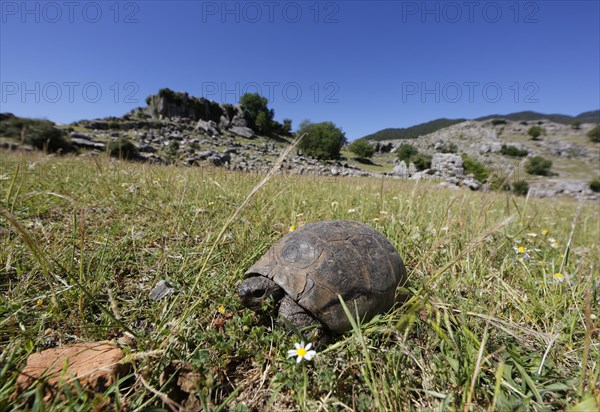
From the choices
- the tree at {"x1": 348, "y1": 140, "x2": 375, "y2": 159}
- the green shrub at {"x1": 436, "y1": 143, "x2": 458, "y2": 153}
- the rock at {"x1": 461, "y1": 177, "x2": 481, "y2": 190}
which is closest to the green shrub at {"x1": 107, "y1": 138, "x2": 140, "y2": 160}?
the rock at {"x1": 461, "y1": 177, "x2": 481, "y2": 190}

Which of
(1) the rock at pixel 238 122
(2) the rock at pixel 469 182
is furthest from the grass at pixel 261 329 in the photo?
(1) the rock at pixel 238 122

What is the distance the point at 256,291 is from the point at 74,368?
2.59ft

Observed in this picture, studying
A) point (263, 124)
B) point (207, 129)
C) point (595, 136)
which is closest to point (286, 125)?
point (263, 124)

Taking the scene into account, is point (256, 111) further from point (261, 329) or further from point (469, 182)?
point (261, 329)

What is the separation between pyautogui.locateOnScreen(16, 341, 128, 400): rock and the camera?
0.87 metres

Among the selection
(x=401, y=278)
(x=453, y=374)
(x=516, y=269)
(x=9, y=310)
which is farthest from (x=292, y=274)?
(x=516, y=269)

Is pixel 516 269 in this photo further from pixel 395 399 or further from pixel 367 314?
pixel 395 399

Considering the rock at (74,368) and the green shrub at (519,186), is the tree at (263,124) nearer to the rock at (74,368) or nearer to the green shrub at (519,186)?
the green shrub at (519,186)

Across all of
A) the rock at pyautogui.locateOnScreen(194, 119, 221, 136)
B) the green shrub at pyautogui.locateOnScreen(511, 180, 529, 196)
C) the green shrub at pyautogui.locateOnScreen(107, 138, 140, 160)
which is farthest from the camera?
the rock at pyautogui.locateOnScreen(194, 119, 221, 136)

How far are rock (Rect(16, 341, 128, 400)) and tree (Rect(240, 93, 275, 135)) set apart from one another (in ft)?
182

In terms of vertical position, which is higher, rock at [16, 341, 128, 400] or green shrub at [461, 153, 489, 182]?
green shrub at [461, 153, 489, 182]

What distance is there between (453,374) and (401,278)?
1.99 feet

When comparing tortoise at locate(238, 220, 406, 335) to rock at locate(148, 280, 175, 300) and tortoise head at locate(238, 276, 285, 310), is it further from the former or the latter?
rock at locate(148, 280, 175, 300)

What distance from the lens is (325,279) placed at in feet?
4.55
